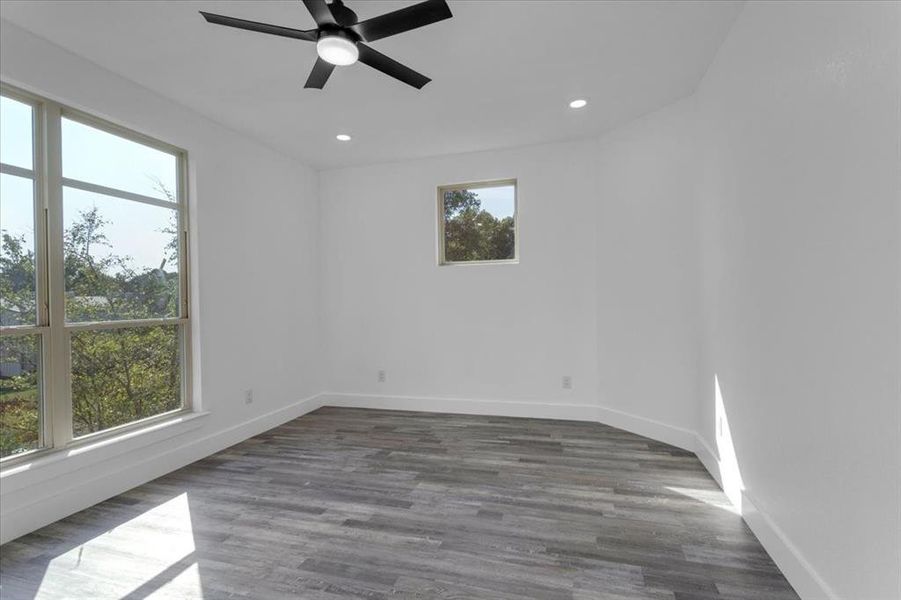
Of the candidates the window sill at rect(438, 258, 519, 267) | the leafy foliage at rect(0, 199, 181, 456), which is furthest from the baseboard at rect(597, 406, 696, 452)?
the leafy foliage at rect(0, 199, 181, 456)

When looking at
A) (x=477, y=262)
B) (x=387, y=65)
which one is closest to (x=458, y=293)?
(x=477, y=262)

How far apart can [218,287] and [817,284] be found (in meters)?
3.94

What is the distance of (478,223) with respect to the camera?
178 inches

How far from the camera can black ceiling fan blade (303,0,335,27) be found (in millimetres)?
1706

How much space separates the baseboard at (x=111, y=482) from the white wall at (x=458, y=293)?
4.86 feet

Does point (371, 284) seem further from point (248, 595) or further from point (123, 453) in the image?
point (248, 595)

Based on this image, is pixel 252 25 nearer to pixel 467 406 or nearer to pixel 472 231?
pixel 472 231

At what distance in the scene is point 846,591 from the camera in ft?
4.63

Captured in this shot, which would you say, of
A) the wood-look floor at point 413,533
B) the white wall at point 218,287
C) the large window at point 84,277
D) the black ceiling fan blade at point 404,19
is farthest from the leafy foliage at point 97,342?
the black ceiling fan blade at point 404,19

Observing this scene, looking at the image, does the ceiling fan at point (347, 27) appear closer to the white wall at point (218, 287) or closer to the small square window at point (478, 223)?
the white wall at point (218, 287)

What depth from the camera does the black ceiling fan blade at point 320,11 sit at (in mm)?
1706

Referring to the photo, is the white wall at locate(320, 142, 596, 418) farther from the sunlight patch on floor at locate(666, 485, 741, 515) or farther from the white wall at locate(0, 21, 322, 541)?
the sunlight patch on floor at locate(666, 485, 741, 515)

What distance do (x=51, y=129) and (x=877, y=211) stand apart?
13.1ft

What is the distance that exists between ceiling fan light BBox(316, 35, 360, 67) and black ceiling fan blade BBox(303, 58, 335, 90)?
0.10 m
